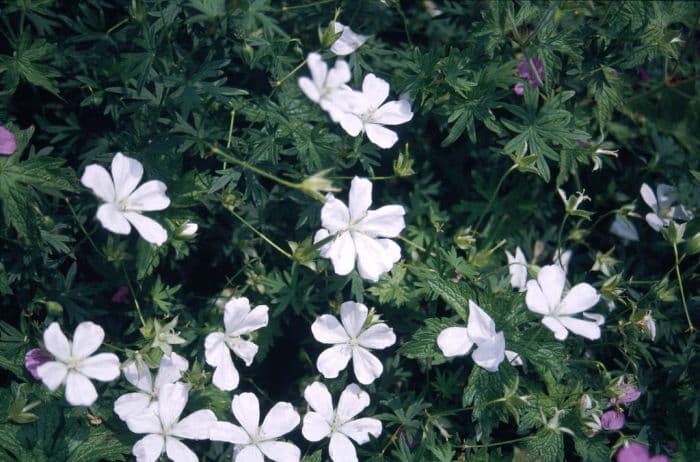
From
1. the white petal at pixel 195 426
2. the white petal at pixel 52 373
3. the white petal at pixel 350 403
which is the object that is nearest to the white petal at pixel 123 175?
the white petal at pixel 52 373

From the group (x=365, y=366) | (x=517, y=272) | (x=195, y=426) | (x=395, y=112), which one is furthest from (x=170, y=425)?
(x=517, y=272)

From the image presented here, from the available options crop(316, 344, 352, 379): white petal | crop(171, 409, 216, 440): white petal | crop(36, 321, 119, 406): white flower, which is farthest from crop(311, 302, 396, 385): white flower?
crop(36, 321, 119, 406): white flower

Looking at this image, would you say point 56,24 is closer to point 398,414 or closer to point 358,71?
point 358,71

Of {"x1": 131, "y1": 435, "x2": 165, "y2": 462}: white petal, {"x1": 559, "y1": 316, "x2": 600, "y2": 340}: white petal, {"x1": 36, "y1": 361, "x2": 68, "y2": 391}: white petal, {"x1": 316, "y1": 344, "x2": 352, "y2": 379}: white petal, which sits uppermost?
{"x1": 36, "y1": 361, "x2": 68, "y2": 391}: white petal

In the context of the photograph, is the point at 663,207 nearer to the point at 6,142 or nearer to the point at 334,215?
the point at 334,215

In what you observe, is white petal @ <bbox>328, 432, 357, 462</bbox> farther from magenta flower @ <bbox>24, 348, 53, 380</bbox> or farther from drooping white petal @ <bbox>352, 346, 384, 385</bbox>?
magenta flower @ <bbox>24, 348, 53, 380</bbox>
